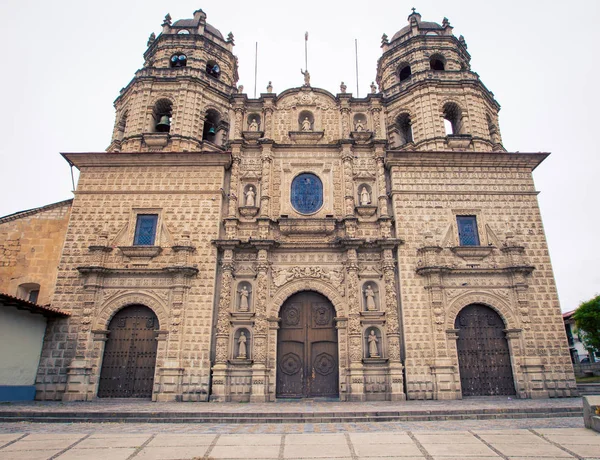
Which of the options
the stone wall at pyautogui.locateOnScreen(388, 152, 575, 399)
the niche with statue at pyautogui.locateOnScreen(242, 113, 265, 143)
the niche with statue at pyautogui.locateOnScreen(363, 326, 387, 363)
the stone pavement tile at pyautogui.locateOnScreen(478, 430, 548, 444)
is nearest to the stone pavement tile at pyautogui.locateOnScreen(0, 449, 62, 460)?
the stone pavement tile at pyautogui.locateOnScreen(478, 430, 548, 444)

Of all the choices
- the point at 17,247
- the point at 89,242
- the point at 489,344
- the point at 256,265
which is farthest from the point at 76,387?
the point at 489,344

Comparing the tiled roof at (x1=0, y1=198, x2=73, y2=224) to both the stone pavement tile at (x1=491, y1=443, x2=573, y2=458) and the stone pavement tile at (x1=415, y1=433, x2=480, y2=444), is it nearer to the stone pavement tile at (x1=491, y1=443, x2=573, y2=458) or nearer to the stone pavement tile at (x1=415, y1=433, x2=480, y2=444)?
the stone pavement tile at (x1=415, y1=433, x2=480, y2=444)

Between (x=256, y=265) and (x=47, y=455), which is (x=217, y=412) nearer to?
(x=47, y=455)

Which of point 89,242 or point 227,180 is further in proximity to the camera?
point 227,180

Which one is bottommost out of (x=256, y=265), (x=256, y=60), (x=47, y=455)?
(x=47, y=455)

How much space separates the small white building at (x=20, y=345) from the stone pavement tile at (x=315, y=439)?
35.3 feet

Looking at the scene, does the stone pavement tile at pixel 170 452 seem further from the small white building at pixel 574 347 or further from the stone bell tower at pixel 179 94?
the small white building at pixel 574 347

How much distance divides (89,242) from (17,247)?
315 centimetres

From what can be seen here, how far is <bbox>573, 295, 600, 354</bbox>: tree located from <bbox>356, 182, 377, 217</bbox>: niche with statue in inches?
935

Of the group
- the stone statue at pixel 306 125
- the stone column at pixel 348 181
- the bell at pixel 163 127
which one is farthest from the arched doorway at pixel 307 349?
the bell at pixel 163 127

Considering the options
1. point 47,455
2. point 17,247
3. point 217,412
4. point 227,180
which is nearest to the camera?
point 47,455

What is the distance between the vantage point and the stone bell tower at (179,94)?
19.3m

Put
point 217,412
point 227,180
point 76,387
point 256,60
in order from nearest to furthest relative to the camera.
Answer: point 217,412, point 76,387, point 227,180, point 256,60

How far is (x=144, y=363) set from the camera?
15.4 metres
